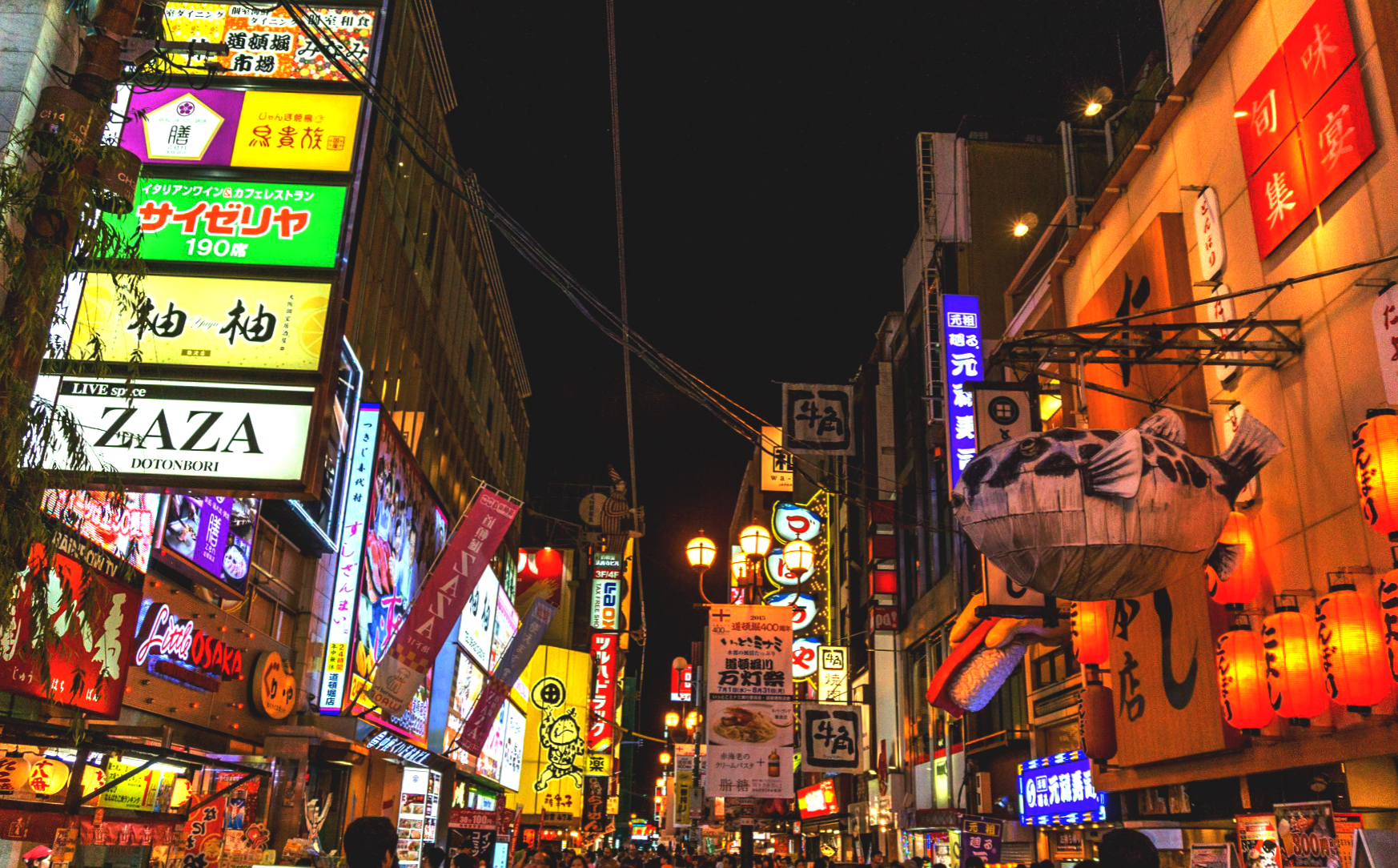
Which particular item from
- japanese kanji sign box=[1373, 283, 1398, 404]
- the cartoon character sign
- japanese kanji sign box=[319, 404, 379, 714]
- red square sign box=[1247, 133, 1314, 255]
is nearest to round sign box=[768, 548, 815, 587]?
japanese kanji sign box=[319, 404, 379, 714]

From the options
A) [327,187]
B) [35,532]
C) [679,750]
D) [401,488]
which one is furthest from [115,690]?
[679,750]

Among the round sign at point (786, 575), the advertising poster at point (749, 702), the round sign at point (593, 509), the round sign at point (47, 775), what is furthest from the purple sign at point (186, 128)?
the round sign at point (593, 509)

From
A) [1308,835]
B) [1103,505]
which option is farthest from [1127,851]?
[1308,835]

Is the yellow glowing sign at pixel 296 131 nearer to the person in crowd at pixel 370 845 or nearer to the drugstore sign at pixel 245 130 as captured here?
the drugstore sign at pixel 245 130

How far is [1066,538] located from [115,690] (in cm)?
1126

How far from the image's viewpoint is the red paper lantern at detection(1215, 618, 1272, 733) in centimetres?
995

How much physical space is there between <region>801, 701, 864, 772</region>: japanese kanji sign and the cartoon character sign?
26.1 meters

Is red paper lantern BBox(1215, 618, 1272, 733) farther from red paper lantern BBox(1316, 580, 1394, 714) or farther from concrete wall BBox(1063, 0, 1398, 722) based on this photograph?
red paper lantern BBox(1316, 580, 1394, 714)

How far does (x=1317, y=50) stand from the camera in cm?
995

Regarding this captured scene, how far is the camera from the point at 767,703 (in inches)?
704

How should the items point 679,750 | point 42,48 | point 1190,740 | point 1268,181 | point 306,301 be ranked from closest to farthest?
point 42,48 < point 306,301 < point 1268,181 < point 1190,740 < point 679,750

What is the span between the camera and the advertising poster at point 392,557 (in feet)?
72.3

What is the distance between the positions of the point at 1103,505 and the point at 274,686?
15120 millimetres

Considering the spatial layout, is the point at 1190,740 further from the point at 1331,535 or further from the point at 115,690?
the point at 115,690
